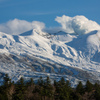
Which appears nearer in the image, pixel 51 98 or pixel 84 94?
pixel 51 98

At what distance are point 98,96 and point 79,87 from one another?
8.75 metres

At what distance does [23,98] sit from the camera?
90.5 metres

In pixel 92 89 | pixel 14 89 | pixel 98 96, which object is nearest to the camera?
pixel 14 89

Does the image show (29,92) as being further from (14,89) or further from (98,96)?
(98,96)

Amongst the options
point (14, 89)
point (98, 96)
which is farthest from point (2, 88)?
point (98, 96)

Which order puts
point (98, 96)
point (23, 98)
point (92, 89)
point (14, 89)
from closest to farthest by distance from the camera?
point (23, 98), point (14, 89), point (98, 96), point (92, 89)

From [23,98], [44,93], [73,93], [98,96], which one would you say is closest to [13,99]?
[23,98]

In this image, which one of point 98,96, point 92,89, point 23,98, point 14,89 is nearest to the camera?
point 23,98

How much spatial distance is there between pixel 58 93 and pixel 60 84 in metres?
10.6

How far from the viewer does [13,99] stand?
91188mm

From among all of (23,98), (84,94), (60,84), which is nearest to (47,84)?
(60,84)

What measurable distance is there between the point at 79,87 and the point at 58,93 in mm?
12654

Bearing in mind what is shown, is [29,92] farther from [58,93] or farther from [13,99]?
[58,93]

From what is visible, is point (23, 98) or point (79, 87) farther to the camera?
point (79, 87)
